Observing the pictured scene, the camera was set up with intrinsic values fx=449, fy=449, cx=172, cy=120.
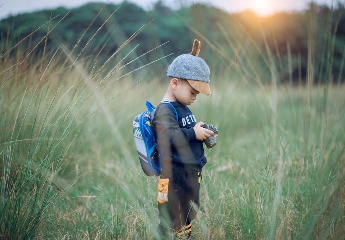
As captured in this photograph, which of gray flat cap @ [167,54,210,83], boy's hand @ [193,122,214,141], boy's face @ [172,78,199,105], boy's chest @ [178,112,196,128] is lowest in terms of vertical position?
boy's hand @ [193,122,214,141]

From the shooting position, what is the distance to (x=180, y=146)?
1938 millimetres

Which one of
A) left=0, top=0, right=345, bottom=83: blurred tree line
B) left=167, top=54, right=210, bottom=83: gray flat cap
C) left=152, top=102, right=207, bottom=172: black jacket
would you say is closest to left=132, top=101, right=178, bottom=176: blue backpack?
left=152, top=102, right=207, bottom=172: black jacket

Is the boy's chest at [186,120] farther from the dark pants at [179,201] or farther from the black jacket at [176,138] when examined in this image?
the dark pants at [179,201]

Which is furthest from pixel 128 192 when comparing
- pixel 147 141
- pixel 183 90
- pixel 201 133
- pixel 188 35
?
pixel 188 35

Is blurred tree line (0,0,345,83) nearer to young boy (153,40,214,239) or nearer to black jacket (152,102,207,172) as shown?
young boy (153,40,214,239)

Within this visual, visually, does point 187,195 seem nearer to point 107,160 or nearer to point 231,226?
point 231,226

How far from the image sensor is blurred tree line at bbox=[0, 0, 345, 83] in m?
2.56

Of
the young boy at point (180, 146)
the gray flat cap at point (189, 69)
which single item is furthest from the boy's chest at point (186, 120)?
the gray flat cap at point (189, 69)

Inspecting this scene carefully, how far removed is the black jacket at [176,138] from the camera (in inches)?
75.5

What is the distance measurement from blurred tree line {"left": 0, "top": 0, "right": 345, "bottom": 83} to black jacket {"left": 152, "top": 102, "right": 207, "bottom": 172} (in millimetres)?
272

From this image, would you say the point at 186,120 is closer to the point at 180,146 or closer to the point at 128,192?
the point at 180,146

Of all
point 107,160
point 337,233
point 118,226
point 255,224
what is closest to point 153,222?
point 118,226

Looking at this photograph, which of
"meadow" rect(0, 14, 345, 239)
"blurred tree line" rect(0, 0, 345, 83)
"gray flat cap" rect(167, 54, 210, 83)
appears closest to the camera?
"meadow" rect(0, 14, 345, 239)

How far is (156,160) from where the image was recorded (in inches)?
80.5
